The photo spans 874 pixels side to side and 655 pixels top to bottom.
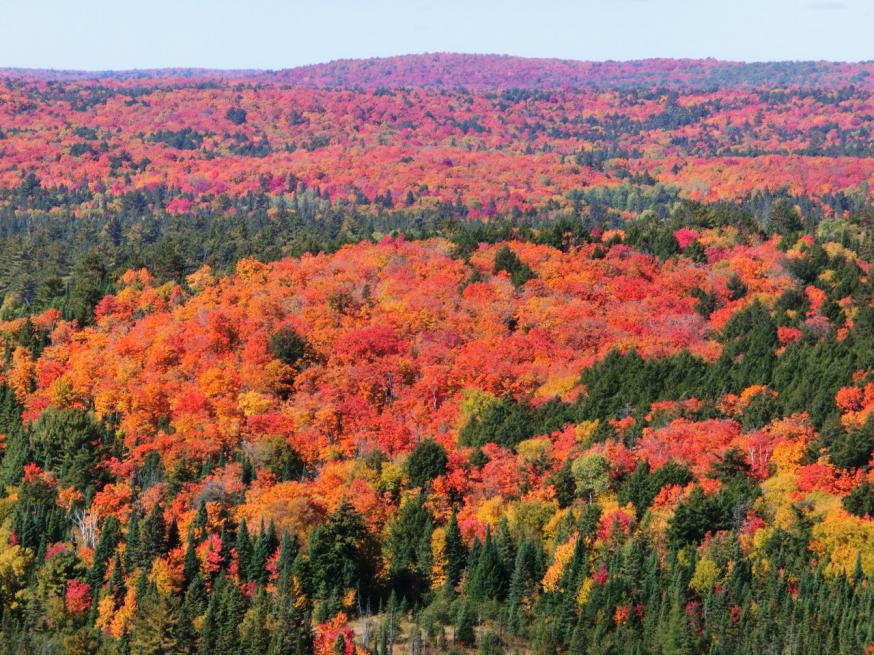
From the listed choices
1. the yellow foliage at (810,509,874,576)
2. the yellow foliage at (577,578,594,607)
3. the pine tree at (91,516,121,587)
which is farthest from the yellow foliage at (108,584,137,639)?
the yellow foliage at (810,509,874,576)

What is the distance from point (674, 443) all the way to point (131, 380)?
164ft

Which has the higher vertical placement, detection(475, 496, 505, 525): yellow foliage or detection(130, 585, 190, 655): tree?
detection(475, 496, 505, 525): yellow foliage

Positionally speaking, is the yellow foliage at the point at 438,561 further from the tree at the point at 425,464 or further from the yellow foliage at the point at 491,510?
the tree at the point at 425,464

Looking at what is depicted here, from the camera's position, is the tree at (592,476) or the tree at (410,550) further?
the tree at (592,476)

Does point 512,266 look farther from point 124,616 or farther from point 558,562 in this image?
point 124,616

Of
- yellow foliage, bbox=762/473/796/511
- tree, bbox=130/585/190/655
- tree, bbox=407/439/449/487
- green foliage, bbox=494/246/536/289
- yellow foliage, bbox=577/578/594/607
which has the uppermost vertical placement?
green foliage, bbox=494/246/536/289

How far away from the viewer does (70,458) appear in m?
109

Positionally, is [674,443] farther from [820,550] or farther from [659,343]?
[659,343]

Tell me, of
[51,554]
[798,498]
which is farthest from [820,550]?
[51,554]

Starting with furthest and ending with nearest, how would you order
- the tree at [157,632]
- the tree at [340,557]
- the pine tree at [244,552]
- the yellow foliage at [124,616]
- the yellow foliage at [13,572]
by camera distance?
the yellow foliage at [13,572] → the pine tree at [244,552] → the tree at [340,557] → the yellow foliage at [124,616] → the tree at [157,632]

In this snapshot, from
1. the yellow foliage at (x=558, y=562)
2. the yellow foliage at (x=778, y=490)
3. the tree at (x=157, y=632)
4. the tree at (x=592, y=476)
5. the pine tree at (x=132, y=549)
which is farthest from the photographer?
the tree at (x=592, y=476)

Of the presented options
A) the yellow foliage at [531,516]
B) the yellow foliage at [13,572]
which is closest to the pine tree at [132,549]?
the yellow foliage at [13,572]

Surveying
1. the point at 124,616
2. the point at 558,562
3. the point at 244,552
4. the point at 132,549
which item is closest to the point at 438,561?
the point at 558,562

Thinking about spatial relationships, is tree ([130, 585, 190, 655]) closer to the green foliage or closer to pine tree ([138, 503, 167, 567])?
pine tree ([138, 503, 167, 567])
